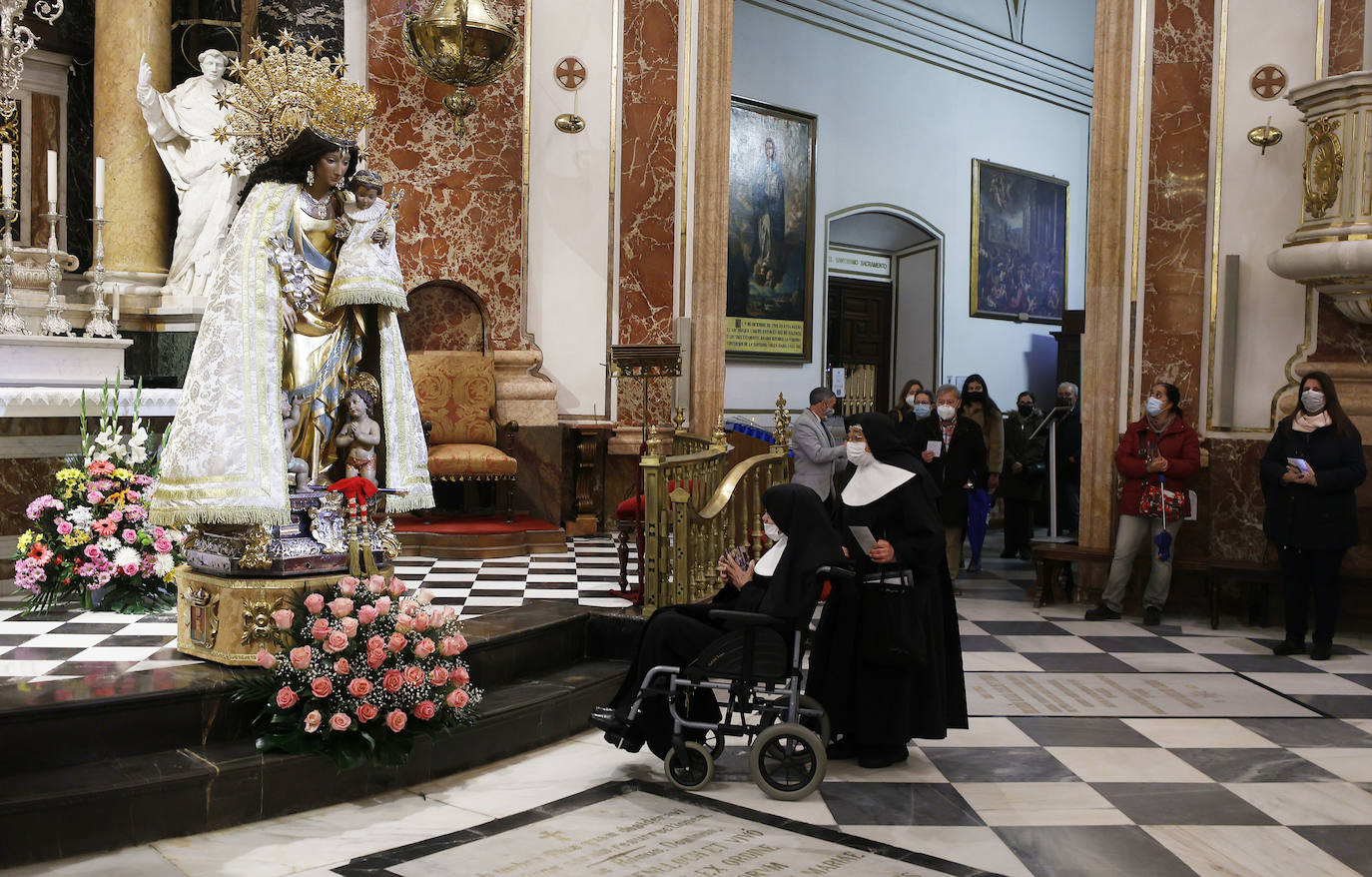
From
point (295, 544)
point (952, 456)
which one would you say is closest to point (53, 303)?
point (295, 544)

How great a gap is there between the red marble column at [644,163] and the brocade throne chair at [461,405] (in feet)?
4.05

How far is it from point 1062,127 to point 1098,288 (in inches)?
371

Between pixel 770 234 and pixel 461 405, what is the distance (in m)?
5.02

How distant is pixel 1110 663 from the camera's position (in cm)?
673

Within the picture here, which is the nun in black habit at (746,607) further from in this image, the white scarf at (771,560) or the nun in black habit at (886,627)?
the nun in black habit at (886,627)

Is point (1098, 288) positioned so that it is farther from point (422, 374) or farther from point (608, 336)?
point (422, 374)

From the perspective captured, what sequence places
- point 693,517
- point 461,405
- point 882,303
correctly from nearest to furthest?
point 693,517 < point 461,405 < point 882,303

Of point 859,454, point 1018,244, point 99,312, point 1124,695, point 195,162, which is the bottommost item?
point 1124,695

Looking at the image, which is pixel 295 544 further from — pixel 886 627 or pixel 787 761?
pixel 886 627

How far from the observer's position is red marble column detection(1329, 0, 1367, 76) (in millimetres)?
7926

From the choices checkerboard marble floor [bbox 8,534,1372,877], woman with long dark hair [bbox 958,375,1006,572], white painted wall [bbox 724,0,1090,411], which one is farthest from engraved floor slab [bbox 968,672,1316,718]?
white painted wall [bbox 724,0,1090,411]

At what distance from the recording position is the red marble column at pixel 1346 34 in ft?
26.0

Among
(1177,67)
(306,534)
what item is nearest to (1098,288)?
(1177,67)

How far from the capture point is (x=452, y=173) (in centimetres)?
984
